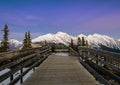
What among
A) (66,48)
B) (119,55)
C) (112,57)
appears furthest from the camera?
(66,48)

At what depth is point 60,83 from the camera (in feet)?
35.5

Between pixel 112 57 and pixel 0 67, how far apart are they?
2.94m

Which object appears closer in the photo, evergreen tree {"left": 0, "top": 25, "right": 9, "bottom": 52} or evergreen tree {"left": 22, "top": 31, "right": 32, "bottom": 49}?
evergreen tree {"left": 0, "top": 25, "right": 9, "bottom": 52}

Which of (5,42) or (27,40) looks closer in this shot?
(5,42)

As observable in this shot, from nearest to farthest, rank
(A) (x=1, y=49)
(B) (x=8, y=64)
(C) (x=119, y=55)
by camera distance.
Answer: (C) (x=119, y=55), (B) (x=8, y=64), (A) (x=1, y=49)

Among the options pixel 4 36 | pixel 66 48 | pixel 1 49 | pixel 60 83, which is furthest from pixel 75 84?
pixel 4 36

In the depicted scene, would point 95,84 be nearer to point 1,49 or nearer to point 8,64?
point 8,64

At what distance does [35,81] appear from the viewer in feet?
37.1

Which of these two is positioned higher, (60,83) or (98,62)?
(98,62)

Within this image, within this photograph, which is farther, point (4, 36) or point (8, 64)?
point (4, 36)

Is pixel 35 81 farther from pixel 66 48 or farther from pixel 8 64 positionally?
pixel 66 48

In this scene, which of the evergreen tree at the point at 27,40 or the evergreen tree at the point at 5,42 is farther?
the evergreen tree at the point at 27,40

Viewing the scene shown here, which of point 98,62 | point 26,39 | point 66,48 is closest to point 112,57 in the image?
point 98,62

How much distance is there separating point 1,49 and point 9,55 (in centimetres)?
8194
